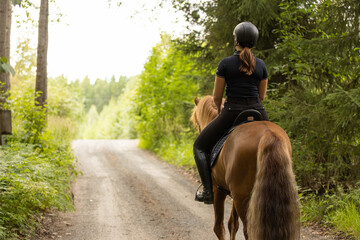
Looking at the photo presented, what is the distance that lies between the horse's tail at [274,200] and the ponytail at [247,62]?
3.85 ft

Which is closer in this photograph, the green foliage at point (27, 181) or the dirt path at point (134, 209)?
the green foliage at point (27, 181)

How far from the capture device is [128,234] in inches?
243

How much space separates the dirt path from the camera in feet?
20.5

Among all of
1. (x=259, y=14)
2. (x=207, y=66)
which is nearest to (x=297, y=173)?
(x=259, y=14)

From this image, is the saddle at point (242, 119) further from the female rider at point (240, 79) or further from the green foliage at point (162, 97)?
the green foliage at point (162, 97)

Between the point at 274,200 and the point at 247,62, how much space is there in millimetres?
1725

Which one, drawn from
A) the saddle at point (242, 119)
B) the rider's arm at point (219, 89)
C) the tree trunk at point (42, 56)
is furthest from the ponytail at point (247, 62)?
the tree trunk at point (42, 56)

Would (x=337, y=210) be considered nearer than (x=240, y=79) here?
No

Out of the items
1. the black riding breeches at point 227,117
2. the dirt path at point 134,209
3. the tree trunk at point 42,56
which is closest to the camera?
the black riding breeches at point 227,117

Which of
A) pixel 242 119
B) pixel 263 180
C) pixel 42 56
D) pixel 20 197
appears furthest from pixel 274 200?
pixel 42 56

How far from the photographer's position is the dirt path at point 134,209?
20.5 ft

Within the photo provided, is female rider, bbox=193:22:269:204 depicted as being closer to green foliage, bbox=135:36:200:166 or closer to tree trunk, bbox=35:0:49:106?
tree trunk, bbox=35:0:49:106

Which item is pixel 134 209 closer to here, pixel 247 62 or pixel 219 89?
pixel 219 89

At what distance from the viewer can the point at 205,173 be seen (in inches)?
193
